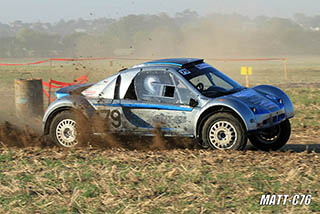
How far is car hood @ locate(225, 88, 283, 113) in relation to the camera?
811 cm

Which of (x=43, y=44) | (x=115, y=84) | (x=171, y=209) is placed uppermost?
(x=43, y=44)

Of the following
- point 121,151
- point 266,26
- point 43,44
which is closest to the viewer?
point 121,151

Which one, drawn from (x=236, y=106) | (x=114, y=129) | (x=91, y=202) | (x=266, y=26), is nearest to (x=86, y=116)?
(x=114, y=129)

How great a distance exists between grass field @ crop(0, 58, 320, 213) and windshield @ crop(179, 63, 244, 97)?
1.05 m

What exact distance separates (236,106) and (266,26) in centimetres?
8202

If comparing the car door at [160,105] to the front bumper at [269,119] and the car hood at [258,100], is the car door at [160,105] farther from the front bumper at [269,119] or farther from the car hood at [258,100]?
the front bumper at [269,119]

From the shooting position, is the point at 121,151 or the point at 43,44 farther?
the point at 43,44

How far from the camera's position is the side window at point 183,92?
836 centimetres

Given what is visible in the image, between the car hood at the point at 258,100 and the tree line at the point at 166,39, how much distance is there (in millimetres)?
52486

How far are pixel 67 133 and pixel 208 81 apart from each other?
8.89 ft

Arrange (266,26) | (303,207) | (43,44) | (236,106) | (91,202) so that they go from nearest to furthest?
(303,207), (91,202), (236,106), (43,44), (266,26)

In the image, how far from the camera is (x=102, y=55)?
6606 centimetres

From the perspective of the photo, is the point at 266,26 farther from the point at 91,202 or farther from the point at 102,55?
the point at 91,202

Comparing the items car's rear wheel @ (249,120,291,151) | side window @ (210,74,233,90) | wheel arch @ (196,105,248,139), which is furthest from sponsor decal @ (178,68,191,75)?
car's rear wheel @ (249,120,291,151)
